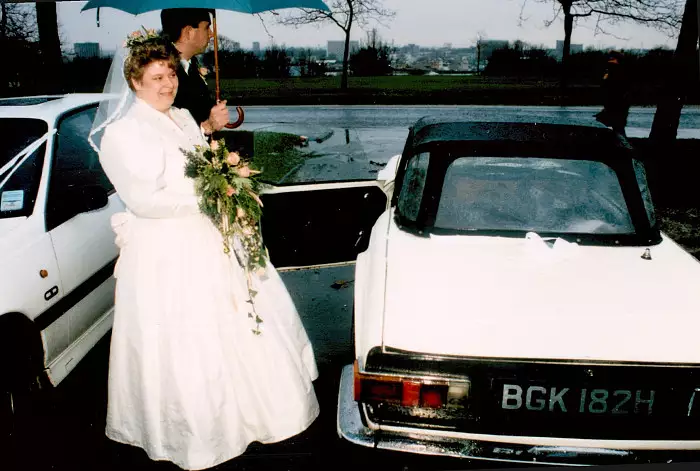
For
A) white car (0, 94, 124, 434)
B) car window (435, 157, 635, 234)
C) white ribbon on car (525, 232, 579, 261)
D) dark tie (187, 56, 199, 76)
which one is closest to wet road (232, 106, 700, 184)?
dark tie (187, 56, 199, 76)

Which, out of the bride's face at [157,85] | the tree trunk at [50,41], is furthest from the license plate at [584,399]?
the tree trunk at [50,41]

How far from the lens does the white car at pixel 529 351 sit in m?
2.00

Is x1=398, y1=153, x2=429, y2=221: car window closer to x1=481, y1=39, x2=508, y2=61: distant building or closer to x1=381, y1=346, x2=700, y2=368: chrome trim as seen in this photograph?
x1=381, y1=346, x2=700, y2=368: chrome trim

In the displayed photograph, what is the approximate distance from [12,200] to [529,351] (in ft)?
9.69

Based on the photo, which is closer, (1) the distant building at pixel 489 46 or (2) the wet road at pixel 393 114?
(2) the wet road at pixel 393 114

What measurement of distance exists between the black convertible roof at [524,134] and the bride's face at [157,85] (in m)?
1.31

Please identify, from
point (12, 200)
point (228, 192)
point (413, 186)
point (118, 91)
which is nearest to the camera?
point (228, 192)

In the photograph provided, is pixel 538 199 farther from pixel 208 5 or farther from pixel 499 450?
pixel 208 5

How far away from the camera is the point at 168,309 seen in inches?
106

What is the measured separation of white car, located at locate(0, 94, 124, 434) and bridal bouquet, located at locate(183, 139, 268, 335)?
1.04 meters

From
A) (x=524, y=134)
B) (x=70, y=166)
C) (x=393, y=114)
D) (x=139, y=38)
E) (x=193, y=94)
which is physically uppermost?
(x=139, y=38)

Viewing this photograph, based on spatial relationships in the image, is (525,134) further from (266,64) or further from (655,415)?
(266,64)

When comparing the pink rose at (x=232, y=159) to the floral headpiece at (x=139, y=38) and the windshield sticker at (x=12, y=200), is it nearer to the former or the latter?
the floral headpiece at (x=139, y=38)

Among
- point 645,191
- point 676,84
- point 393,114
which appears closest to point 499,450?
point 645,191
